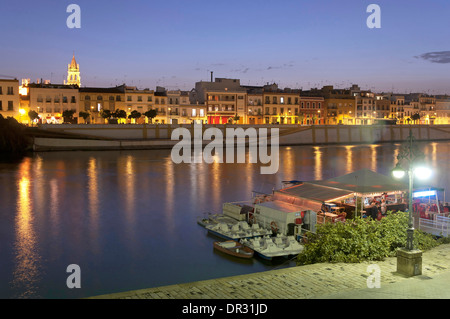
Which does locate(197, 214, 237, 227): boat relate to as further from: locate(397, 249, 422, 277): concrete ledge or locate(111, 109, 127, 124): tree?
locate(111, 109, 127, 124): tree

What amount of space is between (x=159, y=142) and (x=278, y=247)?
163ft

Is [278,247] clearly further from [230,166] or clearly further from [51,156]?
[51,156]

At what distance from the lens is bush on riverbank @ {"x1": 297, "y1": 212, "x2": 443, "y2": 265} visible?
976cm

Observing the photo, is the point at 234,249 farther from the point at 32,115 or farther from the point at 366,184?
the point at 32,115

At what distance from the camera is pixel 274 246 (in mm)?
13750

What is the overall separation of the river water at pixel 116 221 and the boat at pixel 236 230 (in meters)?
0.43

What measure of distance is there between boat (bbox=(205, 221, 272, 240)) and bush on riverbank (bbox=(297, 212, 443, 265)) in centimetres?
444

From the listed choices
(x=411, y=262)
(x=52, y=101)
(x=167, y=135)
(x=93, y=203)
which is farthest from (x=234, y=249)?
(x=52, y=101)

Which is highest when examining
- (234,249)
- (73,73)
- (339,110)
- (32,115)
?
(73,73)

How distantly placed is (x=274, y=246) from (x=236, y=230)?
248cm

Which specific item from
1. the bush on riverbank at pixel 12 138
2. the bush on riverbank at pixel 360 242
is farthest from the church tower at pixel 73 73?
the bush on riverbank at pixel 360 242

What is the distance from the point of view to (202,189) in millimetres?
28766

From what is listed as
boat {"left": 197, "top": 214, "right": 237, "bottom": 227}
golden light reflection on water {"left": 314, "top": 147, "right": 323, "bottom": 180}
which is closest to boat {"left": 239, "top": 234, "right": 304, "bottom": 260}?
boat {"left": 197, "top": 214, "right": 237, "bottom": 227}

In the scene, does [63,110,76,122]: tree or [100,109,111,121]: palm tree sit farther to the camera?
[100,109,111,121]: palm tree
